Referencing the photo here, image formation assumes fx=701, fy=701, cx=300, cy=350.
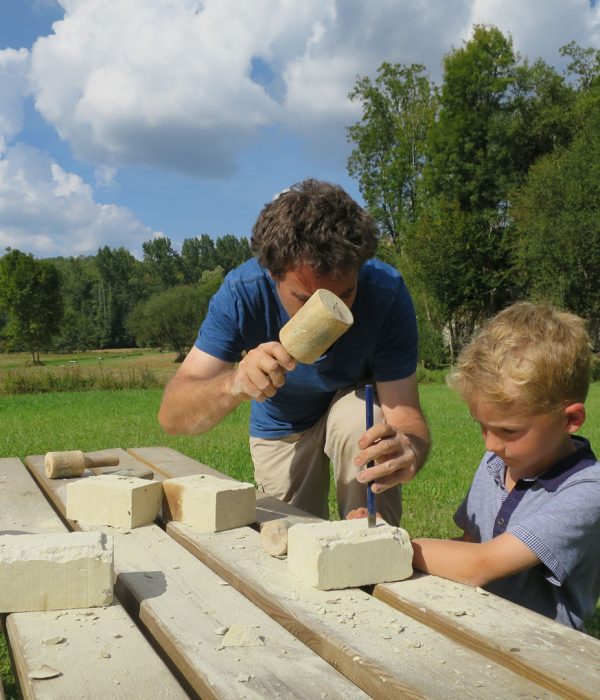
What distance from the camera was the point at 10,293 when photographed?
44406 millimetres

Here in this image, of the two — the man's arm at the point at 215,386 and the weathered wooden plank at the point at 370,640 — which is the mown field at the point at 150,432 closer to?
the man's arm at the point at 215,386

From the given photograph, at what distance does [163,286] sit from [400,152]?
54307 millimetres

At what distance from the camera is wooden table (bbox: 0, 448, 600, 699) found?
125cm

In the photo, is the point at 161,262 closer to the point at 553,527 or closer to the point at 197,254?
the point at 197,254

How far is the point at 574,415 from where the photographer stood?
2.08 m

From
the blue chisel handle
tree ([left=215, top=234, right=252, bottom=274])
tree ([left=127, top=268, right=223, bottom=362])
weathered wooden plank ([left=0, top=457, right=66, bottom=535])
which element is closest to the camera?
the blue chisel handle

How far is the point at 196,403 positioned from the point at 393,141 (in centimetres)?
3307

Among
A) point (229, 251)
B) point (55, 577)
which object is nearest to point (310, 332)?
point (55, 577)

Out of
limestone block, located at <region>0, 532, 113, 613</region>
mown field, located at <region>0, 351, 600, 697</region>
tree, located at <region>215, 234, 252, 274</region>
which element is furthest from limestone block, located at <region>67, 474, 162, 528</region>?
tree, located at <region>215, 234, 252, 274</region>

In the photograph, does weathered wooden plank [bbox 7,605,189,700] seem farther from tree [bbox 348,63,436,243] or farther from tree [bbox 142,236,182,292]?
tree [bbox 142,236,182,292]

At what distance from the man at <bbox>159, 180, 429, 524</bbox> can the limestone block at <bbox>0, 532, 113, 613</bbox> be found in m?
0.81

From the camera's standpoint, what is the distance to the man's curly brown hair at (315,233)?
2.67m

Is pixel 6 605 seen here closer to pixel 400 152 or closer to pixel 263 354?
pixel 263 354

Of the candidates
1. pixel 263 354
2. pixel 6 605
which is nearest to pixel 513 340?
pixel 263 354
